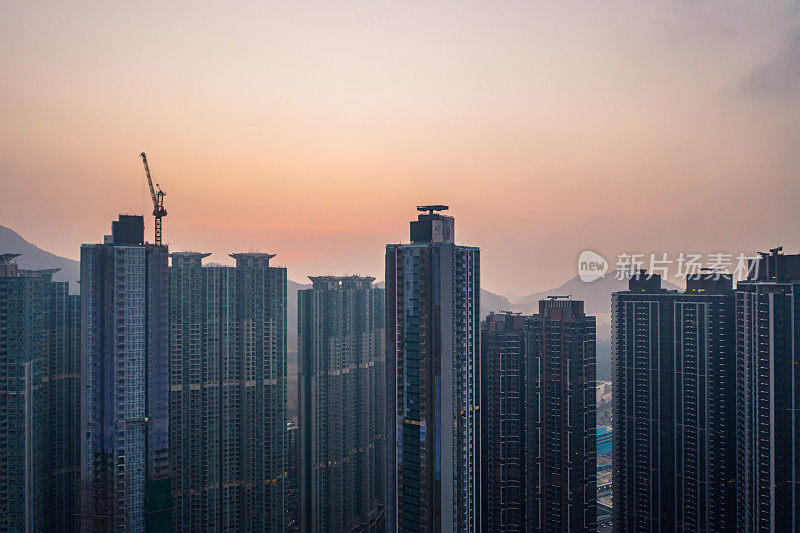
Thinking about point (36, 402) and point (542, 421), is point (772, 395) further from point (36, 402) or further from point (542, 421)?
point (36, 402)

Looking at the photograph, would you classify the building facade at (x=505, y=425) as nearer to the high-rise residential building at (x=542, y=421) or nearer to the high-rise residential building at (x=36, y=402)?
the high-rise residential building at (x=542, y=421)

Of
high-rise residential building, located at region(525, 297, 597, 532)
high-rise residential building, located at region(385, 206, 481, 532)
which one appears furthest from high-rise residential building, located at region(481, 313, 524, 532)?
high-rise residential building, located at region(385, 206, 481, 532)

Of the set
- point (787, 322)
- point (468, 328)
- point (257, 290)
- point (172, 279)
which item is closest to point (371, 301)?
point (257, 290)

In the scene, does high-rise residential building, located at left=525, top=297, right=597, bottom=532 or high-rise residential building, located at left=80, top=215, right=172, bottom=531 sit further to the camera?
high-rise residential building, located at left=525, top=297, right=597, bottom=532

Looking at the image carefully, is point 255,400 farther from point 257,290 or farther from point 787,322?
point 787,322

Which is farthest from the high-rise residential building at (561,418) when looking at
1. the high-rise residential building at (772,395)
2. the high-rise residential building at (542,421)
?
the high-rise residential building at (772,395)

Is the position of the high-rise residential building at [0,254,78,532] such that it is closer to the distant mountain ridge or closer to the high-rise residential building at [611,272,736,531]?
the distant mountain ridge
